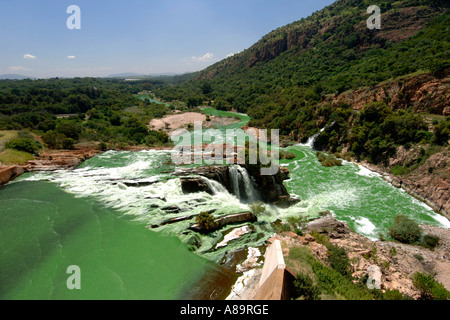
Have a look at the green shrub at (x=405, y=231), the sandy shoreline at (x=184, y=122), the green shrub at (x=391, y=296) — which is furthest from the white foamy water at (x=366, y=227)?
the sandy shoreline at (x=184, y=122)

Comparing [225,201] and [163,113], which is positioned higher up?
[163,113]

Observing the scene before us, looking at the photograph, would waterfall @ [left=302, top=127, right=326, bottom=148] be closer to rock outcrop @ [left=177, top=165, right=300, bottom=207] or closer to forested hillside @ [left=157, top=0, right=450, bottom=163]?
forested hillside @ [left=157, top=0, right=450, bottom=163]

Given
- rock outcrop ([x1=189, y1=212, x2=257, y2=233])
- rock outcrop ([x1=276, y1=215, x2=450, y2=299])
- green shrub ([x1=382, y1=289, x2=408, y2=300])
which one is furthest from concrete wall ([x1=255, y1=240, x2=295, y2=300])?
rock outcrop ([x1=189, y1=212, x2=257, y2=233])

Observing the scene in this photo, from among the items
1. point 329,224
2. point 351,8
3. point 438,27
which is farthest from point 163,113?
point 351,8

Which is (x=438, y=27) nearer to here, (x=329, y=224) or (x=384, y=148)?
(x=384, y=148)

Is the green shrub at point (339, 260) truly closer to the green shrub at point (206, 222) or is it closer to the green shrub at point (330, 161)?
the green shrub at point (206, 222)
